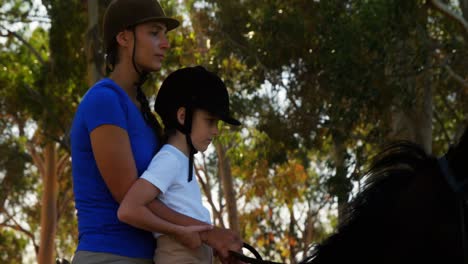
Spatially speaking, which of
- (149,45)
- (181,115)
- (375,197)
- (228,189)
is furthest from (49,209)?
(375,197)

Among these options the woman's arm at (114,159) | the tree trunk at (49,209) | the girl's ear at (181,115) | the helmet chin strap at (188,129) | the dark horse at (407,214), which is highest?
the tree trunk at (49,209)

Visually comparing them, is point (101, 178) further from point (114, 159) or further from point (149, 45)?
point (149, 45)

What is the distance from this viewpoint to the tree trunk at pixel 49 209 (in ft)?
76.6

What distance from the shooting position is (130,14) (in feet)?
9.57

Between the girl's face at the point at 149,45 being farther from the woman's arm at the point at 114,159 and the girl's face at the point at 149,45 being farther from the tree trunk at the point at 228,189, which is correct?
the tree trunk at the point at 228,189

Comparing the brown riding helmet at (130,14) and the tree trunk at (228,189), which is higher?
the tree trunk at (228,189)

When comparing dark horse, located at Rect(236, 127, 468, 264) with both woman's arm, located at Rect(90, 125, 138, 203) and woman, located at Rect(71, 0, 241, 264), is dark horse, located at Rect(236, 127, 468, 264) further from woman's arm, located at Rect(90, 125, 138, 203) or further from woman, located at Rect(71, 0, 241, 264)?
woman's arm, located at Rect(90, 125, 138, 203)

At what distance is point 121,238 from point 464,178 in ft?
3.45

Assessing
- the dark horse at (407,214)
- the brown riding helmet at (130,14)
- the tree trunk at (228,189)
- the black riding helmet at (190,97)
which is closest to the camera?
the dark horse at (407,214)

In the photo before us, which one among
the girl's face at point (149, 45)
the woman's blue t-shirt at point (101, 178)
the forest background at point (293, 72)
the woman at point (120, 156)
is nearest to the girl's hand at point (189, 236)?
the woman at point (120, 156)

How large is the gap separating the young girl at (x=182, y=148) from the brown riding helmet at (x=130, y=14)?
22 cm

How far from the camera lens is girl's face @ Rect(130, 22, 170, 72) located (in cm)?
292

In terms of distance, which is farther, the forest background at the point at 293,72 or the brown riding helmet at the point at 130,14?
the forest background at the point at 293,72

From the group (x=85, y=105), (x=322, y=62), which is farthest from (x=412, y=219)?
(x=322, y=62)
